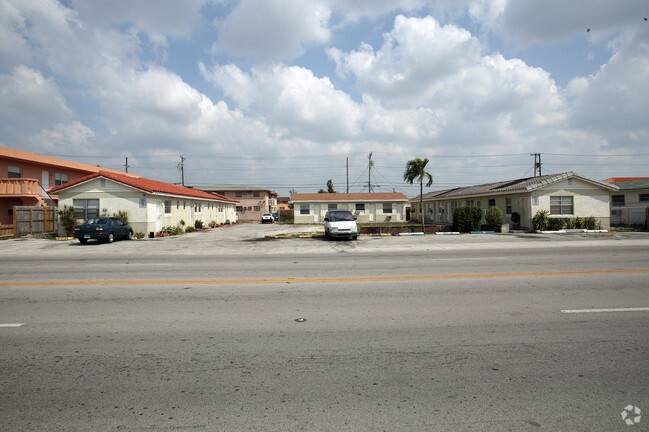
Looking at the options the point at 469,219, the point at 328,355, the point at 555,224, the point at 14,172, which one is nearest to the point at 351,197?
the point at 469,219

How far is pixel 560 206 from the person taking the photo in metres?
26.9

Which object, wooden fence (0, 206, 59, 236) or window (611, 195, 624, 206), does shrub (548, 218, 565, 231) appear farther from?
wooden fence (0, 206, 59, 236)

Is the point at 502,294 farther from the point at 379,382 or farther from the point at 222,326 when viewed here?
the point at 222,326

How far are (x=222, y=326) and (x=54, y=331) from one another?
239 centimetres

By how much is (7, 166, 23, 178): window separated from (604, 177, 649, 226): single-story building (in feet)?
172

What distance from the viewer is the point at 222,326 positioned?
211 inches

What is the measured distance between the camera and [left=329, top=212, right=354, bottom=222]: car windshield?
22530 mm

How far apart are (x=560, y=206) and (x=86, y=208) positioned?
1376 inches

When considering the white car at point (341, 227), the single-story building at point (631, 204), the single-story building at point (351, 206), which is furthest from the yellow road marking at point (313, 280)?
the single-story building at point (351, 206)

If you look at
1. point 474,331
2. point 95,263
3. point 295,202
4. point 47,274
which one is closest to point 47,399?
point 474,331

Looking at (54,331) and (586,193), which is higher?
(586,193)

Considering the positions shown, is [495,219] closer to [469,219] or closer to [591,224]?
[469,219]

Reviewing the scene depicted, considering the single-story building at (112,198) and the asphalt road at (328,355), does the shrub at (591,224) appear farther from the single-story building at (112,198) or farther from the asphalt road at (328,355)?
the single-story building at (112,198)

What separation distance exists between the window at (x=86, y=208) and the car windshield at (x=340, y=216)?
56.3ft
